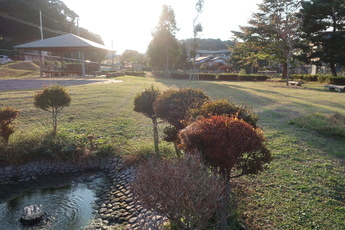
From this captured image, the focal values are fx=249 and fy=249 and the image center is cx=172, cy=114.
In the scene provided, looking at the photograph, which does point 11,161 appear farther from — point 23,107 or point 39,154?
point 23,107

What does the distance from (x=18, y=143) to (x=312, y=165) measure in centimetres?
675

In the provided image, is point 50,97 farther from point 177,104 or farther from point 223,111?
point 223,111

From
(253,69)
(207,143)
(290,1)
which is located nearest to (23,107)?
(207,143)

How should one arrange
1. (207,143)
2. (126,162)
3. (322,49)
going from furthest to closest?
(322,49)
(126,162)
(207,143)

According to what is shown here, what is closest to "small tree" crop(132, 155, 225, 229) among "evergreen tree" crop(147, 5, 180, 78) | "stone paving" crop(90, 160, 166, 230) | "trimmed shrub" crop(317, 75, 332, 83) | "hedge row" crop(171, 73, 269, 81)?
"stone paving" crop(90, 160, 166, 230)

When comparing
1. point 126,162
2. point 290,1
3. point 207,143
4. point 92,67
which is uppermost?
point 290,1

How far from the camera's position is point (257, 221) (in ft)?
10.8

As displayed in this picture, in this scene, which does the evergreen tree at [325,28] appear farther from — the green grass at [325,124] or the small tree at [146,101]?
the small tree at [146,101]

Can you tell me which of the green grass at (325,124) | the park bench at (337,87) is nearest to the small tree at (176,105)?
the green grass at (325,124)

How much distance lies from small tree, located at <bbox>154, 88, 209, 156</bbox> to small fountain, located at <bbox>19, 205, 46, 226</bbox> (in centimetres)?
261

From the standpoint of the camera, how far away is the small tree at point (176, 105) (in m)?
4.61

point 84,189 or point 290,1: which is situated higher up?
point 290,1

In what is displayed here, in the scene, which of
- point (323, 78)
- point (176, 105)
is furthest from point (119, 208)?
point (323, 78)

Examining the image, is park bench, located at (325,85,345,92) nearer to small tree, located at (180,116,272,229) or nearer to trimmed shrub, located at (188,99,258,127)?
trimmed shrub, located at (188,99,258,127)
